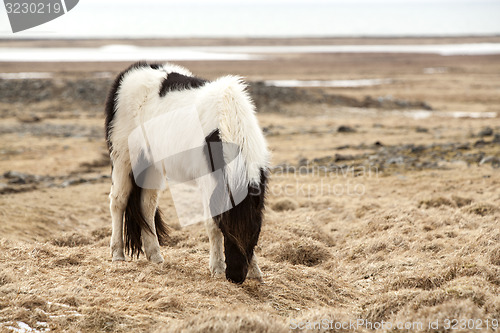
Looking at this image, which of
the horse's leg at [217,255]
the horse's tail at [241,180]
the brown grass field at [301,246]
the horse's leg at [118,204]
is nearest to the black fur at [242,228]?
the horse's tail at [241,180]

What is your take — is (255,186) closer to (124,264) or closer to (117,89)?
(124,264)

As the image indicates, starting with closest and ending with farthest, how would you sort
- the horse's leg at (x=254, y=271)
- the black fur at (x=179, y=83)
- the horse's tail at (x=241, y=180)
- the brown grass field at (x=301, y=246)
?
1. the brown grass field at (x=301, y=246)
2. the horse's tail at (x=241, y=180)
3. the horse's leg at (x=254, y=271)
4. the black fur at (x=179, y=83)

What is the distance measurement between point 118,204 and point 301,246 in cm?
260

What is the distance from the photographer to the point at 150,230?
6.66m

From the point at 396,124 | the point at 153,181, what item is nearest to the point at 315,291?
the point at 153,181

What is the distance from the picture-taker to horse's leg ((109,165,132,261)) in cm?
662

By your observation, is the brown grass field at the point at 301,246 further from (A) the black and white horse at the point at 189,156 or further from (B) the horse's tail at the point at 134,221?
(A) the black and white horse at the point at 189,156

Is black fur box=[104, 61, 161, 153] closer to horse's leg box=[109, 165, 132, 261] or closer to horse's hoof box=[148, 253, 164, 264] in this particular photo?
horse's leg box=[109, 165, 132, 261]

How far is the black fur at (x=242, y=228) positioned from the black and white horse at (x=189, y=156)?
0.01 metres

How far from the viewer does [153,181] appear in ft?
→ 21.7

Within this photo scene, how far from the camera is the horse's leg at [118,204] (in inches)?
261

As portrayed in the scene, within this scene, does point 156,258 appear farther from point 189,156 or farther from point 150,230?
point 189,156

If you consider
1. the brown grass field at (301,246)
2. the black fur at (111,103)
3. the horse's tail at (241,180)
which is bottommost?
the brown grass field at (301,246)

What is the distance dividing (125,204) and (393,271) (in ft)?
11.7
